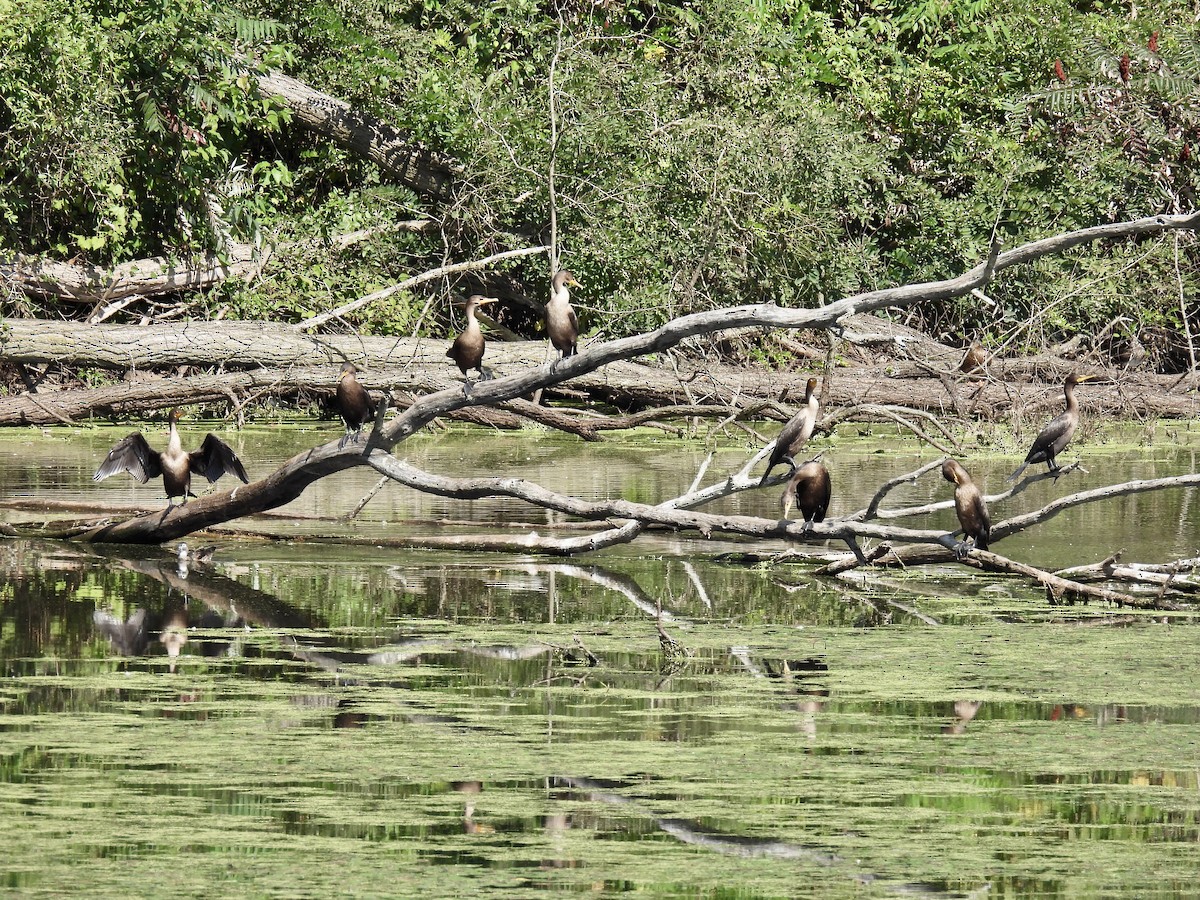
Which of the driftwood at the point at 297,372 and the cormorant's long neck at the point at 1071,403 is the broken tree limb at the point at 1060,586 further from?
the driftwood at the point at 297,372

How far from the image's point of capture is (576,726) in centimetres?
535

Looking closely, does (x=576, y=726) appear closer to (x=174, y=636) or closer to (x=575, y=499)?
(x=174, y=636)

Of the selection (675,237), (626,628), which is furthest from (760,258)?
(626,628)

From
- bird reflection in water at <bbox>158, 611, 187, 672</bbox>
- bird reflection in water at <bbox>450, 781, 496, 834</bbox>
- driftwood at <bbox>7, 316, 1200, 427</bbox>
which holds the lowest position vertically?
bird reflection in water at <bbox>450, 781, 496, 834</bbox>

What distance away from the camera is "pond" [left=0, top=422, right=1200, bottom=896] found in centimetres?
403

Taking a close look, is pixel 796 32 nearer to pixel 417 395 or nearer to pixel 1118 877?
pixel 417 395

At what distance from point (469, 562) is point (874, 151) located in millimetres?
9925

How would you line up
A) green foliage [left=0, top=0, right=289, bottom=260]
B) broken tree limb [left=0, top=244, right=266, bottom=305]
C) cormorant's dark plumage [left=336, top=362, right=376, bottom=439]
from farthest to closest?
broken tree limb [left=0, top=244, right=266, bottom=305]
green foliage [left=0, top=0, right=289, bottom=260]
cormorant's dark plumage [left=336, top=362, right=376, bottom=439]

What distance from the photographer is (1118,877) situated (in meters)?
3.95

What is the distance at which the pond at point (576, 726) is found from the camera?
13.2 ft

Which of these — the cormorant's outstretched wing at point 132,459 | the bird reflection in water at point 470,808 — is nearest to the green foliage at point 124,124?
the cormorant's outstretched wing at point 132,459

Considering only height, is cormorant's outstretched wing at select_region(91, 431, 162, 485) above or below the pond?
above

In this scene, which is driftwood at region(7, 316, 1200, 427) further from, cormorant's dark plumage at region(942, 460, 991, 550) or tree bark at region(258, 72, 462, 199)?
cormorant's dark plumage at region(942, 460, 991, 550)

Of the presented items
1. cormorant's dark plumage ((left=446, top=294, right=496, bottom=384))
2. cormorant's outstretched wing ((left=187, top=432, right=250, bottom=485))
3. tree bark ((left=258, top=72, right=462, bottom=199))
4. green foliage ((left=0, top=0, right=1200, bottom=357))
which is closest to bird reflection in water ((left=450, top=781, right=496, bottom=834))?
cormorant's outstretched wing ((left=187, top=432, right=250, bottom=485))
